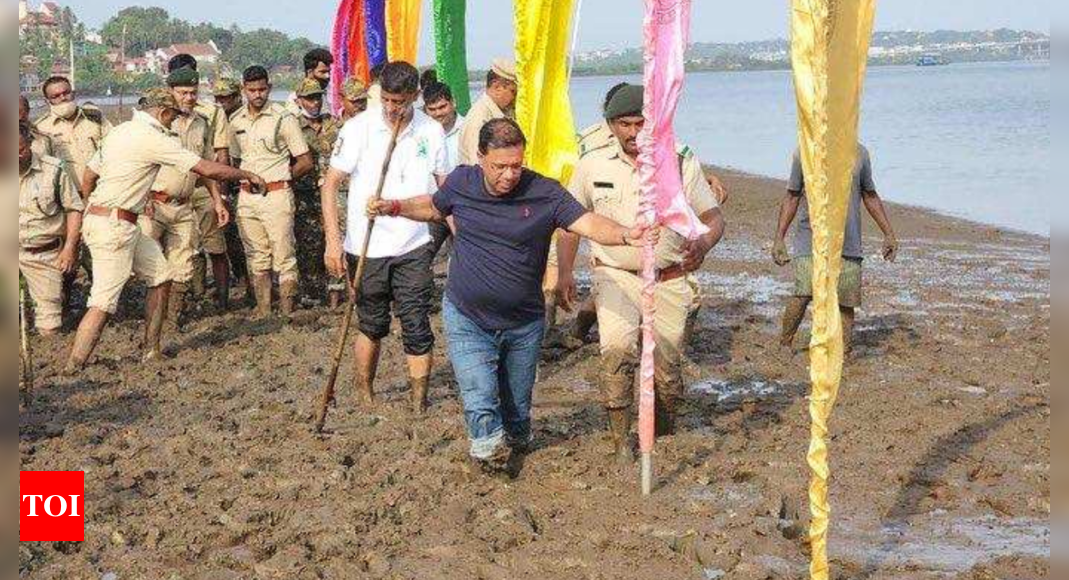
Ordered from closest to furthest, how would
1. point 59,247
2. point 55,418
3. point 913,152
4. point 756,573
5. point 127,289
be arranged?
point 756,573, point 55,418, point 59,247, point 127,289, point 913,152

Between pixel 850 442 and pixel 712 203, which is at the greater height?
pixel 712 203

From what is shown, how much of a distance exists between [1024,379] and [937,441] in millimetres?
2103

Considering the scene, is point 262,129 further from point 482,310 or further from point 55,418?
point 482,310

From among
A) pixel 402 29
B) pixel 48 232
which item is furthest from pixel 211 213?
pixel 402 29

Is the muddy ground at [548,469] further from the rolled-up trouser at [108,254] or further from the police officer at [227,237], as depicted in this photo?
the police officer at [227,237]

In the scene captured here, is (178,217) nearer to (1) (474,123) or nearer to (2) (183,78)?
(2) (183,78)

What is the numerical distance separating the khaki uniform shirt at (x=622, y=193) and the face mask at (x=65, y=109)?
6.50m

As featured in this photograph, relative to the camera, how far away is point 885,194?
2609 centimetres

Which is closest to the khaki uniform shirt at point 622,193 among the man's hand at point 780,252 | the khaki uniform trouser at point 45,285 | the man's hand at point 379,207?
the man's hand at point 379,207

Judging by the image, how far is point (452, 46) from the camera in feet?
40.5

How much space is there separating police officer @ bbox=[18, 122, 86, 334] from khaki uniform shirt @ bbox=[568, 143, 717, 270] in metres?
4.39

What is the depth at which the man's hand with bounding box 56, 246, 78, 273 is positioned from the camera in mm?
9953

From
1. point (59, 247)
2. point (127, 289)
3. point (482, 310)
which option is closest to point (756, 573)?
point (482, 310)

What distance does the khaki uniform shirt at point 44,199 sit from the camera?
402 inches
